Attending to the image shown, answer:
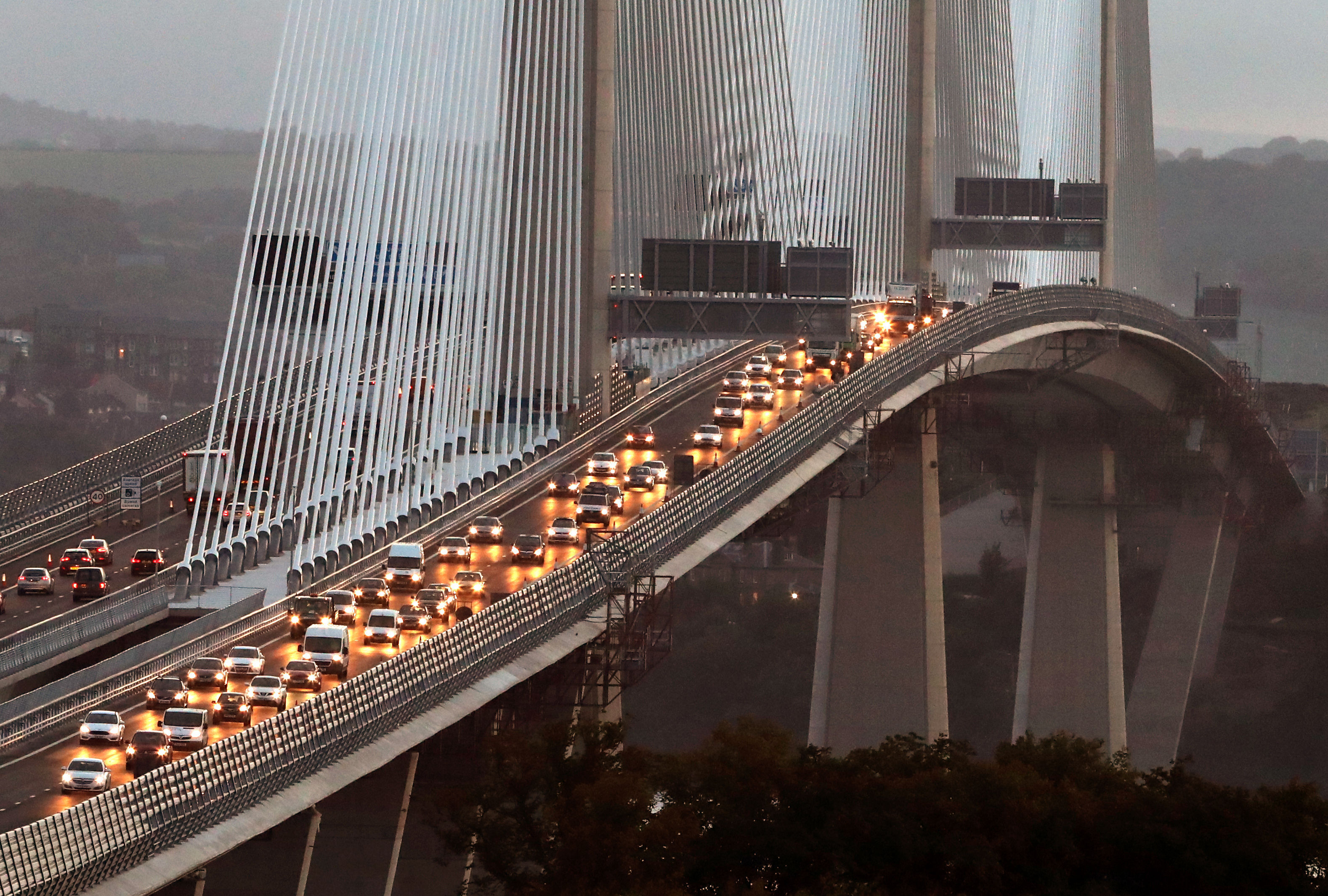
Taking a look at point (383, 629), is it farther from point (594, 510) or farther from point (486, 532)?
point (594, 510)

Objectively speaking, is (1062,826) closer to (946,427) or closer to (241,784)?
(241,784)

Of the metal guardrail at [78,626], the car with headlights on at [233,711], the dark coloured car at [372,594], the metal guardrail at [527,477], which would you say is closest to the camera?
the car with headlights on at [233,711]

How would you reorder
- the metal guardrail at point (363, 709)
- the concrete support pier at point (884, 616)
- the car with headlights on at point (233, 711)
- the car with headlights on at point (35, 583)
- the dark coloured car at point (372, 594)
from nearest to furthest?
the metal guardrail at point (363, 709), the car with headlights on at point (233, 711), the dark coloured car at point (372, 594), the car with headlights on at point (35, 583), the concrete support pier at point (884, 616)

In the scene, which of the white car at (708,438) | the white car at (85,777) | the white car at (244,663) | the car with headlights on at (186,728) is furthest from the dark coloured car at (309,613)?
the white car at (708,438)

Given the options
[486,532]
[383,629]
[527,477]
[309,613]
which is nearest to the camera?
[383,629]

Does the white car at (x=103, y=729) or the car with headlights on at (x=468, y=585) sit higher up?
the car with headlights on at (x=468, y=585)

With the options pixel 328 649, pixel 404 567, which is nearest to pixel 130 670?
pixel 328 649

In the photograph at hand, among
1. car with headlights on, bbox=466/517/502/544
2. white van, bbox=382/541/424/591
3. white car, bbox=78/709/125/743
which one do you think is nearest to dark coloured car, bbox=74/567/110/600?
car with headlights on, bbox=466/517/502/544

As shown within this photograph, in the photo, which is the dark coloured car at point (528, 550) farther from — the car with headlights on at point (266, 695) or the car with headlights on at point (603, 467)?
the car with headlights on at point (266, 695)
